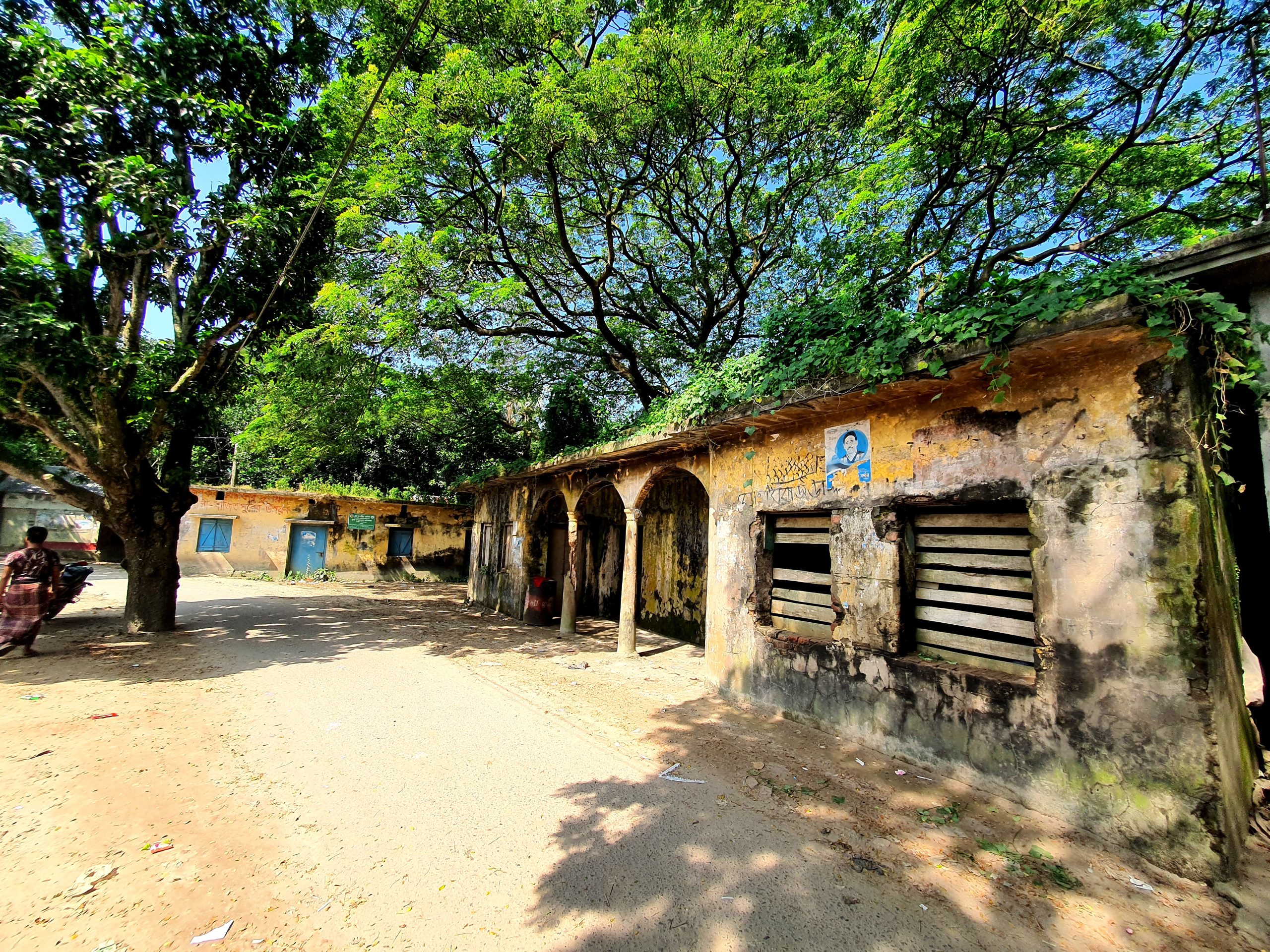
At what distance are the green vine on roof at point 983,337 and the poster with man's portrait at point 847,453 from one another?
0.64m

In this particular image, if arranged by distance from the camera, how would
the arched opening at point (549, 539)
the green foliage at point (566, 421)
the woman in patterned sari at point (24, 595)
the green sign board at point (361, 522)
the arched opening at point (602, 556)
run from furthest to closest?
the green sign board at point (361, 522) → the arched opening at point (602, 556) → the arched opening at point (549, 539) → the green foliage at point (566, 421) → the woman in patterned sari at point (24, 595)

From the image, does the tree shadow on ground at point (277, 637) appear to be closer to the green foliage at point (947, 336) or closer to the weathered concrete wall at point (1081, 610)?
the weathered concrete wall at point (1081, 610)

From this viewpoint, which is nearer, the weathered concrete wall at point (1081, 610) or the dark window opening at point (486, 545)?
the weathered concrete wall at point (1081, 610)

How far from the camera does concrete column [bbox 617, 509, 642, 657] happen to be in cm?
858

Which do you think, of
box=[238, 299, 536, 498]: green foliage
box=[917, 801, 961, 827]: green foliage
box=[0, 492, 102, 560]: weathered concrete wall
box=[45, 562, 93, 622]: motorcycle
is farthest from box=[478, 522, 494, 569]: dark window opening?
box=[0, 492, 102, 560]: weathered concrete wall

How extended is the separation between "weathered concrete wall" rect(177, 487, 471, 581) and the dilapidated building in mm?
18554

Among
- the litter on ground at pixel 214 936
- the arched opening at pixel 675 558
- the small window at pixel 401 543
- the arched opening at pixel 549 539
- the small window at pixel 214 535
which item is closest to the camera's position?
the litter on ground at pixel 214 936

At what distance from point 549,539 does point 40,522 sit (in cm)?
2212

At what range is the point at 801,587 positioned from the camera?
248 inches

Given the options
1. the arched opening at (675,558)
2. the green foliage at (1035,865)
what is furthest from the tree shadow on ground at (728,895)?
the arched opening at (675,558)

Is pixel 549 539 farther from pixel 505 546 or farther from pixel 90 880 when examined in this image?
pixel 90 880

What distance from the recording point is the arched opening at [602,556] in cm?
1268

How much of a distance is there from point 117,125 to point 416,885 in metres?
10.1

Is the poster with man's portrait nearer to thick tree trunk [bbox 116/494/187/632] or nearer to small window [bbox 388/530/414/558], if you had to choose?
thick tree trunk [bbox 116/494/187/632]
